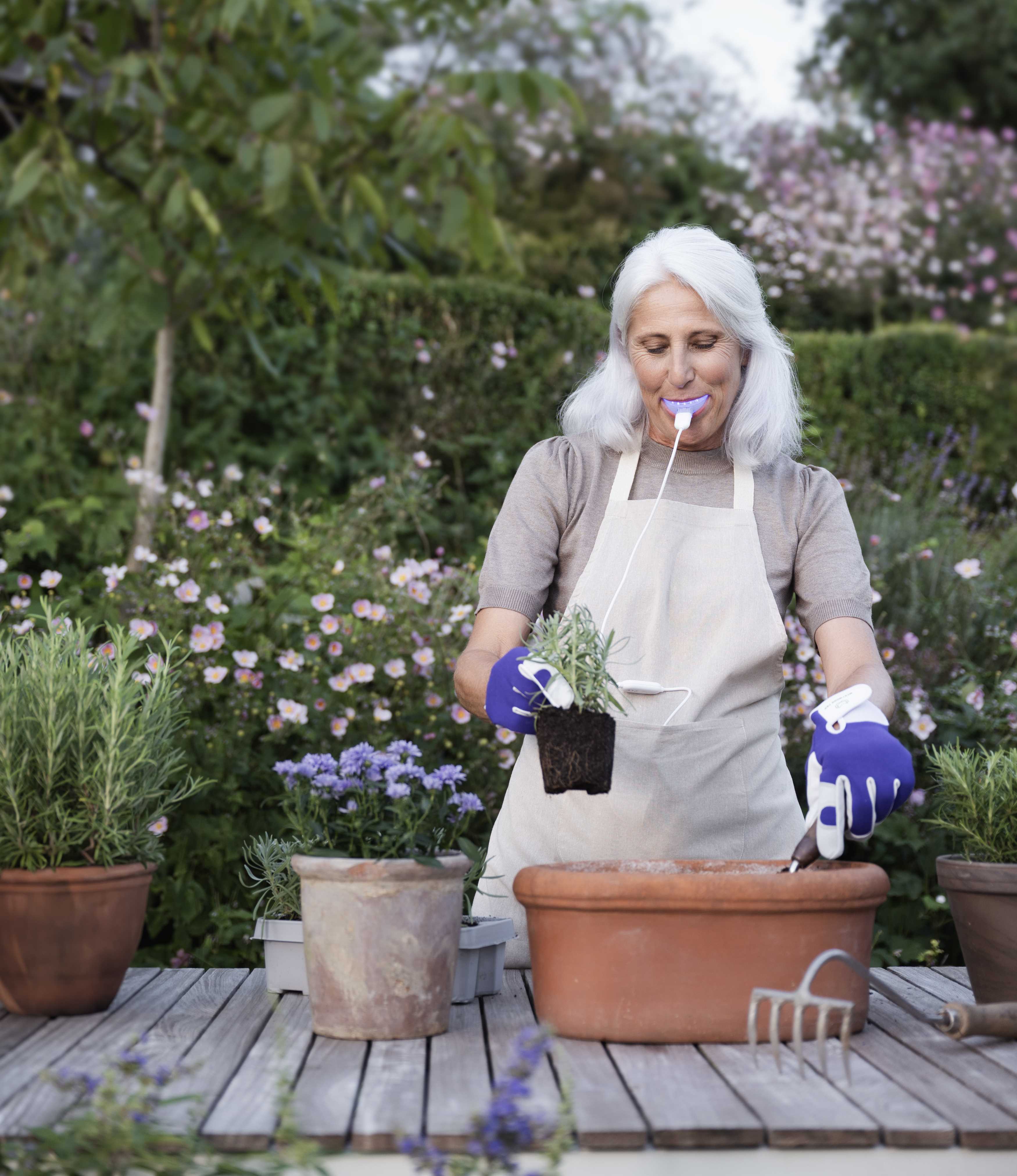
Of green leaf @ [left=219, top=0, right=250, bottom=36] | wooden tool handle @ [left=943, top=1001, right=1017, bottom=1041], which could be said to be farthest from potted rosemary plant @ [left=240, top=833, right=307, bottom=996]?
green leaf @ [left=219, top=0, right=250, bottom=36]

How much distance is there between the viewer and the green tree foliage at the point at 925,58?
13.8m

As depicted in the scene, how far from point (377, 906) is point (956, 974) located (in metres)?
0.99

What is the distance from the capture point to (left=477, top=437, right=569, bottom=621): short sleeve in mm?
2131

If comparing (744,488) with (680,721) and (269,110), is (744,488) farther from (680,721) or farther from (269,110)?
(269,110)

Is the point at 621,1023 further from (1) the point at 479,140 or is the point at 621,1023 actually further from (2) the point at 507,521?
(1) the point at 479,140

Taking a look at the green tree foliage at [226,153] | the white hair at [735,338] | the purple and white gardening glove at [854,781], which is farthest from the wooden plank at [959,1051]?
the green tree foliage at [226,153]

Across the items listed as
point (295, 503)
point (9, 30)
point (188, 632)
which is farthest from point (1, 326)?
point (188, 632)

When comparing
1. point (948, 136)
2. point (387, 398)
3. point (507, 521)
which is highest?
point (948, 136)

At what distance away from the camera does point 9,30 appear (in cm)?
386

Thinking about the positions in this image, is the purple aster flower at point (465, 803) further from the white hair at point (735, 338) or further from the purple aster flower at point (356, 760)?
the white hair at point (735, 338)

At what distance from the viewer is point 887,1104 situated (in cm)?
128

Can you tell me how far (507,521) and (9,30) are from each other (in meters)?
2.72

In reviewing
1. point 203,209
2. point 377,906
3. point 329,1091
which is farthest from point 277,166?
point 329,1091

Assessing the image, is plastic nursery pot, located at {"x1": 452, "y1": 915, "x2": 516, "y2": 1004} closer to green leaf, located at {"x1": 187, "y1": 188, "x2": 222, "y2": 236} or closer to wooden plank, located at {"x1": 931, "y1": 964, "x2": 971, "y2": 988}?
wooden plank, located at {"x1": 931, "y1": 964, "x2": 971, "y2": 988}
